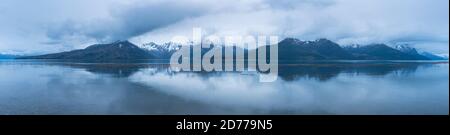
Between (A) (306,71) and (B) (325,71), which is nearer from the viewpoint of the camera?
(A) (306,71)

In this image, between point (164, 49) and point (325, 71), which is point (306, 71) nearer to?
point (325, 71)

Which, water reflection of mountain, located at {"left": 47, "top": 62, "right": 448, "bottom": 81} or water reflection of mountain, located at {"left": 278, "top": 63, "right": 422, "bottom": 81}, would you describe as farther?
water reflection of mountain, located at {"left": 47, "top": 62, "right": 448, "bottom": 81}

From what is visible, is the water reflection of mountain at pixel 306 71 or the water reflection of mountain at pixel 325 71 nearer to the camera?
the water reflection of mountain at pixel 325 71

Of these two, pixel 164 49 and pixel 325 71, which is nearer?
pixel 325 71

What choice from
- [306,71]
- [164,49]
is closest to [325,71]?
[306,71]

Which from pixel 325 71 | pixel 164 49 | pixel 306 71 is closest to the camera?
pixel 306 71

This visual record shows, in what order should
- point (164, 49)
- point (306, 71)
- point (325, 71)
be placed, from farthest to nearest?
1. point (164, 49)
2. point (325, 71)
3. point (306, 71)
